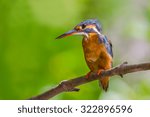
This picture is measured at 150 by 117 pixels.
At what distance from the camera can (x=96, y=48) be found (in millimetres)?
1095

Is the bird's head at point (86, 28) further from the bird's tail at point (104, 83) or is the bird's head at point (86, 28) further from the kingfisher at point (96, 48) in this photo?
the bird's tail at point (104, 83)

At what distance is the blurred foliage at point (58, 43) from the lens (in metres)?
1.13

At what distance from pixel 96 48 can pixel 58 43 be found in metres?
0.11

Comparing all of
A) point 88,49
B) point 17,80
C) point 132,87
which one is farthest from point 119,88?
point 17,80

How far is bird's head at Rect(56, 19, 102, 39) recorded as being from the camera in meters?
1.11

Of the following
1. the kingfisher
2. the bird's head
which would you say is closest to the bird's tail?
the kingfisher

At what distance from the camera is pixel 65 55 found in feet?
3.73

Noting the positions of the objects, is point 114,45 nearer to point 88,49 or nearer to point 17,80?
point 88,49

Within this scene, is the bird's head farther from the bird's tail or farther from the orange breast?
the bird's tail

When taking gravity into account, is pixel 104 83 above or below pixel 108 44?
below

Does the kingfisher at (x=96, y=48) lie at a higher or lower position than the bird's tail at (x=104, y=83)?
higher

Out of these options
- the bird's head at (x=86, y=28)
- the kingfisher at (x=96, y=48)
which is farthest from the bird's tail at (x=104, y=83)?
the bird's head at (x=86, y=28)

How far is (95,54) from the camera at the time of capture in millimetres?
1096

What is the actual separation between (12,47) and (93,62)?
221 millimetres
